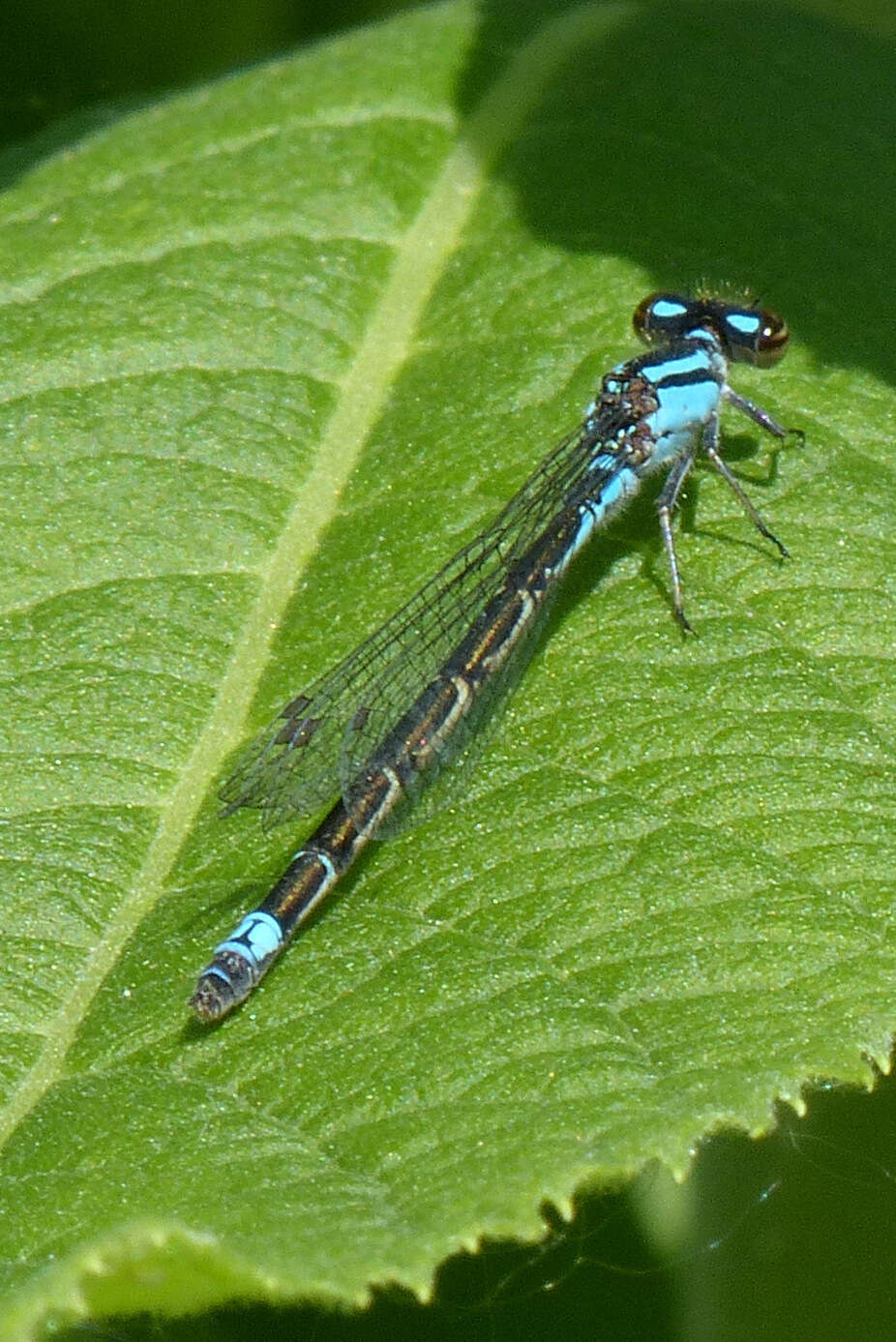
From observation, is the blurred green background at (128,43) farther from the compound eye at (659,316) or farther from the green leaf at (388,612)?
the compound eye at (659,316)

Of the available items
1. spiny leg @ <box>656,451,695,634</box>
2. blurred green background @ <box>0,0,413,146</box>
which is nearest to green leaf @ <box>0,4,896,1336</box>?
spiny leg @ <box>656,451,695,634</box>

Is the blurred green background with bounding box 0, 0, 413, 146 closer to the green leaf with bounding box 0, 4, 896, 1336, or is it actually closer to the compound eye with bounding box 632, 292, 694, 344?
the green leaf with bounding box 0, 4, 896, 1336

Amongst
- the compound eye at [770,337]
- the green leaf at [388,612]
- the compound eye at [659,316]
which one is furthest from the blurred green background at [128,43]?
the compound eye at [770,337]

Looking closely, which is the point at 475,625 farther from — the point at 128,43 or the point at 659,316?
the point at 128,43

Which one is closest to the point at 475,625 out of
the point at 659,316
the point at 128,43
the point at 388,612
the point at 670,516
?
the point at 388,612

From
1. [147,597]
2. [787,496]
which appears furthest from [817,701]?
[147,597]
